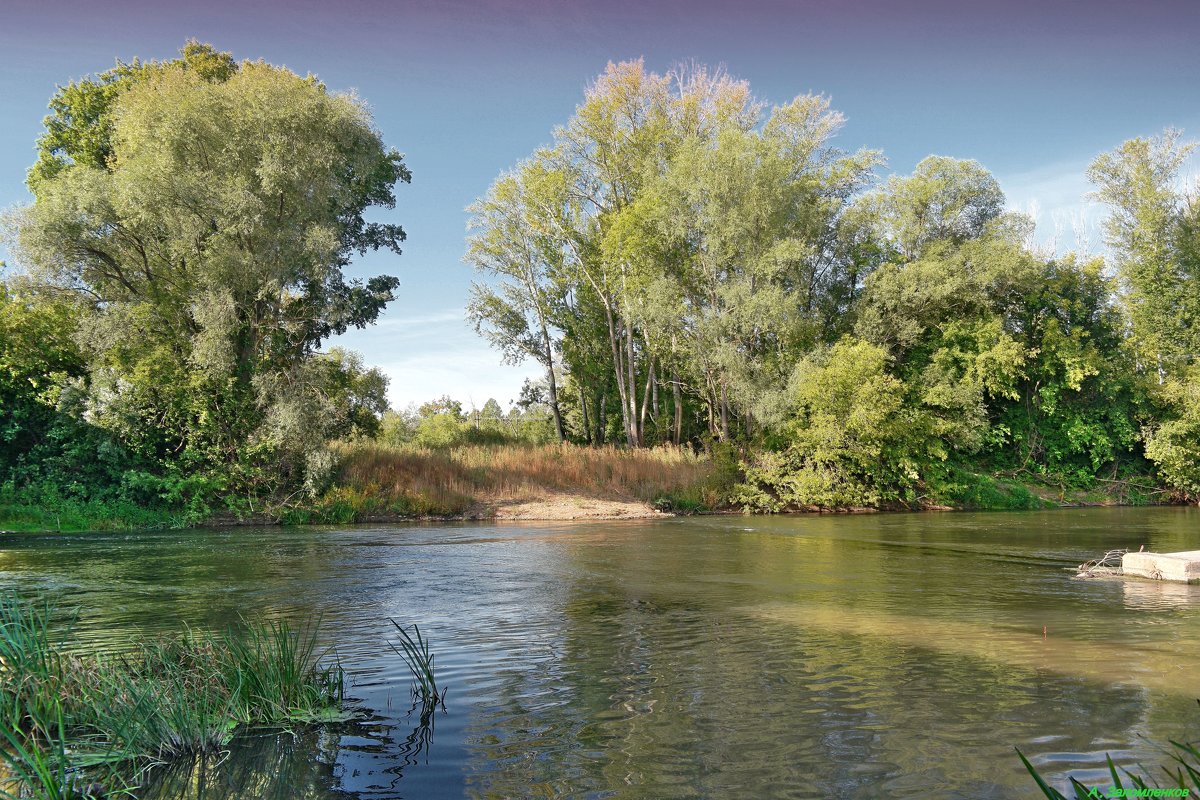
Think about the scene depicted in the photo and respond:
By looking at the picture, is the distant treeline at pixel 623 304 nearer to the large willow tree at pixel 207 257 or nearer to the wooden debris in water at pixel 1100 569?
the large willow tree at pixel 207 257

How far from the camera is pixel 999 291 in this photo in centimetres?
3838

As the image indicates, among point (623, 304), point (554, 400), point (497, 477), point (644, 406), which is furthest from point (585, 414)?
point (497, 477)

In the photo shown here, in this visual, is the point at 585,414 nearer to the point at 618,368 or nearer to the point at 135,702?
the point at 618,368

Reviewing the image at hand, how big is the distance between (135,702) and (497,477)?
2727cm

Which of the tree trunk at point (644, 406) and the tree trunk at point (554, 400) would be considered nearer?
the tree trunk at point (644, 406)

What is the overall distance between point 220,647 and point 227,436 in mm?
24786

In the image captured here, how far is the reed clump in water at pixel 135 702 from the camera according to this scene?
5013 millimetres

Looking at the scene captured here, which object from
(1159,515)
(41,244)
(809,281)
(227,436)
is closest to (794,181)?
(809,281)

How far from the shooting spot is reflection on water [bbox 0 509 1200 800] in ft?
16.4

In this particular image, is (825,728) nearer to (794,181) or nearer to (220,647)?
(220,647)

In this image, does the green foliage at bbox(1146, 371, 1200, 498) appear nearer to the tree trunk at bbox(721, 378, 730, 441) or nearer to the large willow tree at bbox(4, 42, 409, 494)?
the tree trunk at bbox(721, 378, 730, 441)

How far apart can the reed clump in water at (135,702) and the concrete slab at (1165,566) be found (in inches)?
527

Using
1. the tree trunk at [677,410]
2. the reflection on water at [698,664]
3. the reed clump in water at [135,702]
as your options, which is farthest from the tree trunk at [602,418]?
the reed clump in water at [135,702]

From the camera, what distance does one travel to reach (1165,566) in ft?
42.3
